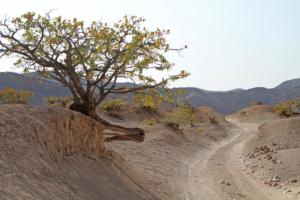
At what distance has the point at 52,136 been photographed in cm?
934

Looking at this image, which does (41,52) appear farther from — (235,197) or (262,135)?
(262,135)

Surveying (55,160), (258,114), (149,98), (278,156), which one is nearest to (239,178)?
(278,156)

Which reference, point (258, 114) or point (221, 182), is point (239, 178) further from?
point (258, 114)

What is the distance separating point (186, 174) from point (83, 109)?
6.60 meters

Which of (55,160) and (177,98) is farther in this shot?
(177,98)

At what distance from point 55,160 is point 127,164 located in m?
5.64

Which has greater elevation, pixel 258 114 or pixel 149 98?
pixel 149 98

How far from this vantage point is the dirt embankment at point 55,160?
A: 6988mm

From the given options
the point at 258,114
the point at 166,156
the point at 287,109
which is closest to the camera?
the point at 166,156

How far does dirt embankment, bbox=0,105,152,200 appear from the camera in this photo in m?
6.99

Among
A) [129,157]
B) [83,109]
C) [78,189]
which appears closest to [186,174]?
[129,157]

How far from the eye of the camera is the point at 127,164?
1417cm

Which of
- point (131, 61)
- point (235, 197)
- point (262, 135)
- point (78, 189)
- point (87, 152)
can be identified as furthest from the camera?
point (262, 135)

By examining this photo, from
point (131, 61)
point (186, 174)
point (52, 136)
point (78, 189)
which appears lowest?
point (186, 174)
